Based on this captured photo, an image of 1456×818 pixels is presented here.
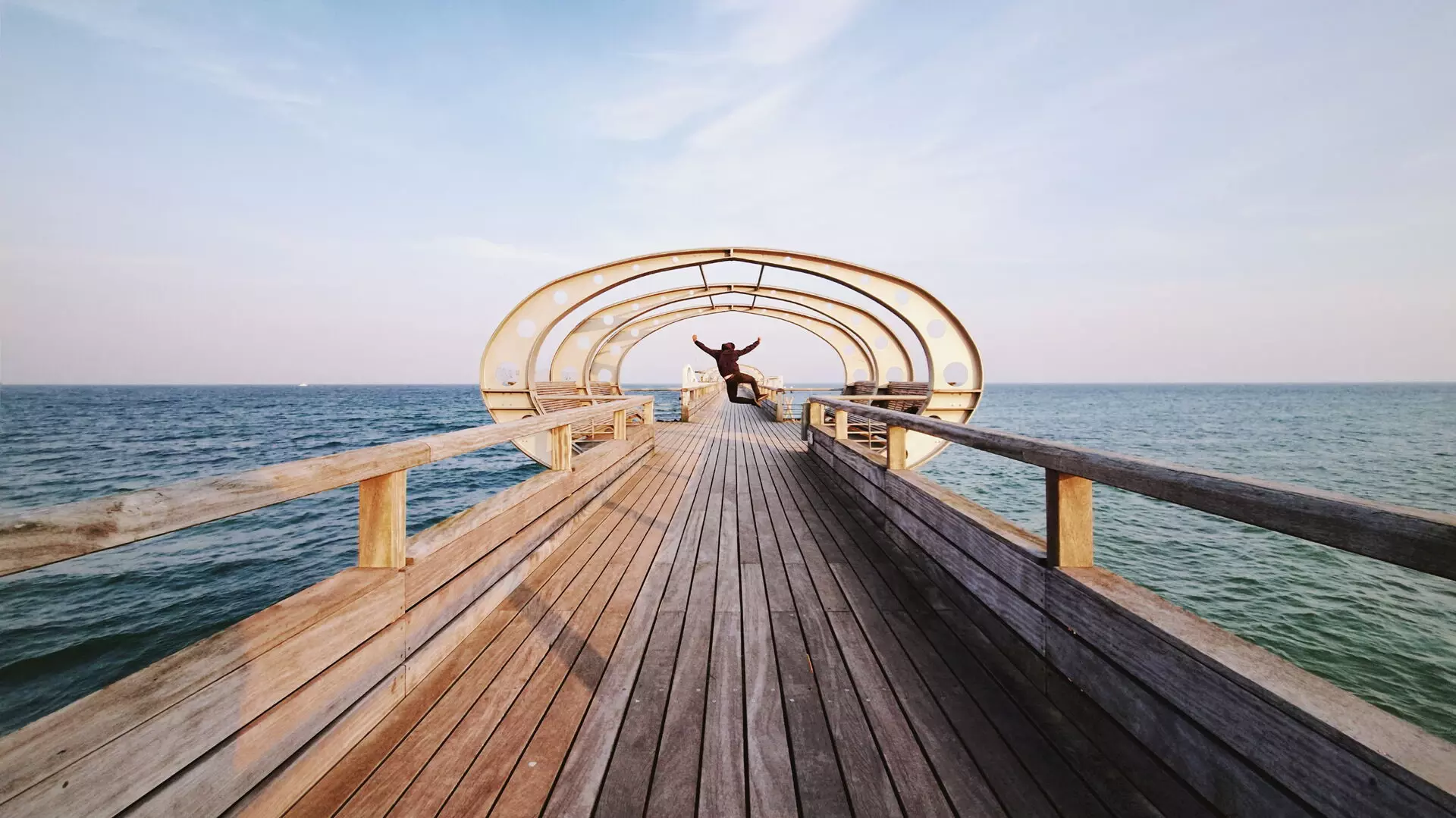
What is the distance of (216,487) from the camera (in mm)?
1393

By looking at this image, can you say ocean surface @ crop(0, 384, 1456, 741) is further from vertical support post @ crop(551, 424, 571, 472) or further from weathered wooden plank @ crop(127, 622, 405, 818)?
vertical support post @ crop(551, 424, 571, 472)

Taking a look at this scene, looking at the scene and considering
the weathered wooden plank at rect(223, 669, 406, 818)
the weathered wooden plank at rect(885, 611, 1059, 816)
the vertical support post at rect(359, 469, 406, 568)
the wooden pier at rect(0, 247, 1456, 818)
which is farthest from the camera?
the vertical support post at rect(359, 469, 406, 568)

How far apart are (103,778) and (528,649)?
1416 millimetres

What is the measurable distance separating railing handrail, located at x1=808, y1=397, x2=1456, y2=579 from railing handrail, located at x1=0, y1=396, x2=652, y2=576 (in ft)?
7.54

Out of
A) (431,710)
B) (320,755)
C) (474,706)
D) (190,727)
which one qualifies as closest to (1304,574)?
(474,706)

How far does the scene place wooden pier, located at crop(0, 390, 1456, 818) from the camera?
1.15 m

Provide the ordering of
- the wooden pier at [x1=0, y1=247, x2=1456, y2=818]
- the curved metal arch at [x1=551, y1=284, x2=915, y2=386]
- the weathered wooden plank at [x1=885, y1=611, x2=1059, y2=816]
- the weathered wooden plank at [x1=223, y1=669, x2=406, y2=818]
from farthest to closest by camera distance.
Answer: the curved metal arch at [x1=551, y1=284, x2=915, y2=386] → the weathered wooden plank at [x1=885, y1=611, x2=1059, y2=816] → the weathered wooden plank at [x1=223, y1=669, x2=406, y2=818] → the wooden pier at [x1=0, y1=247, x2=1456, y2=818]

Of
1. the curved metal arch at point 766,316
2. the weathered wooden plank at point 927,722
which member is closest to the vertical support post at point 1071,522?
the weathered wooden plank at point 927,722

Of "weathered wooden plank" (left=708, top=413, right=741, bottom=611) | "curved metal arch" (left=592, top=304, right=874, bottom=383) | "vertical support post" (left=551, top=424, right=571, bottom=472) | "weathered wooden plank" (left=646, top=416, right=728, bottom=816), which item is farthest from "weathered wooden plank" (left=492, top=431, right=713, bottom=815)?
"curved metal arch" (left=592, top=304, right=874, bottom=383)

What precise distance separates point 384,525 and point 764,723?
1.62 m

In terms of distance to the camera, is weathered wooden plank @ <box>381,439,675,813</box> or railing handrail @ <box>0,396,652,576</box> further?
weathered wooden plank @ <box>381,439,675,813</box>

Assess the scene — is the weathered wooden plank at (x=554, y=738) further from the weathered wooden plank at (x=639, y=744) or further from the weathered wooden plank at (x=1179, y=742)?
the weathered wooden plank at (x=1179, y=742)

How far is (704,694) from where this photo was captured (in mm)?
2107

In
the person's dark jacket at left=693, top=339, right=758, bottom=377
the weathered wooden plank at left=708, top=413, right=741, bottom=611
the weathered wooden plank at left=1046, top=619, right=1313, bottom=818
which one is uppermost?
the person's dark jacket at left=693, top=339, right=758, bottom=377
